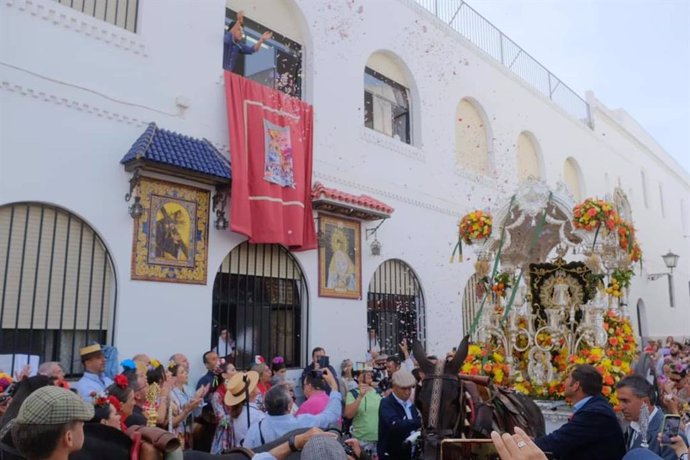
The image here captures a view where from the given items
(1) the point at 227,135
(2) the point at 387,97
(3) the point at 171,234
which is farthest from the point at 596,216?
(2) the point at 387,97

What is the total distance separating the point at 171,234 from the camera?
8.96 meters

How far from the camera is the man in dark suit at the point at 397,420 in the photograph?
5.26m

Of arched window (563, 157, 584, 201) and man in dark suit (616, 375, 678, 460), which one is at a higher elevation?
arched window (563, 157, 584, 201)

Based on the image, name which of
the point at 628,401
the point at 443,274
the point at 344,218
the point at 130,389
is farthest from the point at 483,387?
the point at 443,274

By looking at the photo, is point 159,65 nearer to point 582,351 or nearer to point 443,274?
point 582,351

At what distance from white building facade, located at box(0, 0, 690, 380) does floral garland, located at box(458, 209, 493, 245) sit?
51.3 inches

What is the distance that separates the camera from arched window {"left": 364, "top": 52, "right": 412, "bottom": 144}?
554 inches

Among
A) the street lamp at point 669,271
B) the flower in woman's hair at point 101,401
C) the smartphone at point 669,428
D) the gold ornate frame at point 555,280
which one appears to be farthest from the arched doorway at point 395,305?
the smartphone at point 669,428

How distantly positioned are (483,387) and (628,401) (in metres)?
1.50

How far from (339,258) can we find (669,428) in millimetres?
9040

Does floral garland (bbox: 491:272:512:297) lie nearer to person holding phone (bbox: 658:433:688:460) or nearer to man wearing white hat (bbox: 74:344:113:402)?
man wearing white hat (bbox: 74:344:113:402)

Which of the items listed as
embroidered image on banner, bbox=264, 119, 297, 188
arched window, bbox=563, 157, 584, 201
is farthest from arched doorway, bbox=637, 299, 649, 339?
embroidered image on banner, bbox=264, 119, 297, 188

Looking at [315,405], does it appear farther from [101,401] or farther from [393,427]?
[101,401]

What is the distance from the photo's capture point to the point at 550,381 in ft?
27.2
